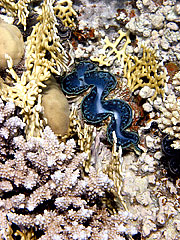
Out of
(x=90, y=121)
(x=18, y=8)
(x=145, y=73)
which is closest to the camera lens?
(x=90, y=121)

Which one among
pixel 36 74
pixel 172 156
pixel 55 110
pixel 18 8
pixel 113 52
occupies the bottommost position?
pixel 172 156

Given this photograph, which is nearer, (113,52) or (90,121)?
(90,121)

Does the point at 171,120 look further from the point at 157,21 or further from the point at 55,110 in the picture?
the point at 157,21

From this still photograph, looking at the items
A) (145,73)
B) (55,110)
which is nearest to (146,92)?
(145,73)

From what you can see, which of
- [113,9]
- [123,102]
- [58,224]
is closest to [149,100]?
[123,102]

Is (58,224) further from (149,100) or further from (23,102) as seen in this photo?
(149,100)

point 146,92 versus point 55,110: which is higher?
point 146,92

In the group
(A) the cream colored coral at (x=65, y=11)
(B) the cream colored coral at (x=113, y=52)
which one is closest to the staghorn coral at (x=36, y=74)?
(A) the cream colored coral at (x=65, y=11)
